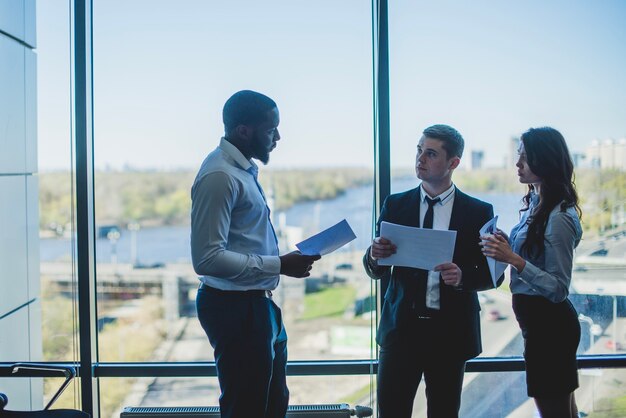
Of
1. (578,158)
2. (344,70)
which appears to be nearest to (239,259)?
(344,70)

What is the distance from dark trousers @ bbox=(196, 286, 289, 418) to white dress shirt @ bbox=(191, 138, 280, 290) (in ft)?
0.20

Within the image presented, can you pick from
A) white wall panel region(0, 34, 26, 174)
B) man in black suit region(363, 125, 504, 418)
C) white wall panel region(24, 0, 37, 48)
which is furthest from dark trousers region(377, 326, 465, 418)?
white wall panel region(24, 0, 37, 48)

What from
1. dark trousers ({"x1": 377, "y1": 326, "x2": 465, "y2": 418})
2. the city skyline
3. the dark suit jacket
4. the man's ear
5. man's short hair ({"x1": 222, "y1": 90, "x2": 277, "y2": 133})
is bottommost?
dark trousers ({"x1": 377, "y1": 326, "x2": 465, "y2": 418})

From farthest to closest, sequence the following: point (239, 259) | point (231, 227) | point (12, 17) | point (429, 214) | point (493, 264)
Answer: point (12, 17)
point (429, 214)
point (493, 264)
point (231, 227)
point (239, 259)

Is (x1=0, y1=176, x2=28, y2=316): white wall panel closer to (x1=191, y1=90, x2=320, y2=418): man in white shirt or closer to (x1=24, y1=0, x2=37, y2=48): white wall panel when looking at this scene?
(x1=24, y1=0, x2=37, y2=48): white wall panel

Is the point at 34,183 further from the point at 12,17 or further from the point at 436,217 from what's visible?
the point at 436,217

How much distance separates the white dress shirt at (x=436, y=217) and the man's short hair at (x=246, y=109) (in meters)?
0.71

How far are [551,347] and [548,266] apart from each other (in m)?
0.31

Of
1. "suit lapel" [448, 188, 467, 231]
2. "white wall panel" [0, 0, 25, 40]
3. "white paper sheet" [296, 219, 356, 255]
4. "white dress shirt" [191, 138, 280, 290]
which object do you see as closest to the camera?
"white dress shirt" [191, 138, 280, 290]

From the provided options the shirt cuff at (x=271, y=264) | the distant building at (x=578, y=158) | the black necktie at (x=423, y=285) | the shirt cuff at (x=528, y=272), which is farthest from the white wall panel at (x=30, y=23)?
the distant building at (x=578, y=158)

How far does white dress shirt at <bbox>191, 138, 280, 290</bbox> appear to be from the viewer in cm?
195

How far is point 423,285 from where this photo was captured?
226cm

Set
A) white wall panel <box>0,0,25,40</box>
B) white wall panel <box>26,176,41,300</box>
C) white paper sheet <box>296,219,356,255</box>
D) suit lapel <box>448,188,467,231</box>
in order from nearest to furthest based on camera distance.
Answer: white paper sheet <box>296,219,356,255</box> → suit lapel <box>448,188,467,231</box> → white wall panel <box>0,0,25,40</box> → white wall panel <box>26,176,41,300</box>

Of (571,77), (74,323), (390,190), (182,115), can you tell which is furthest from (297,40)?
(74,323)
